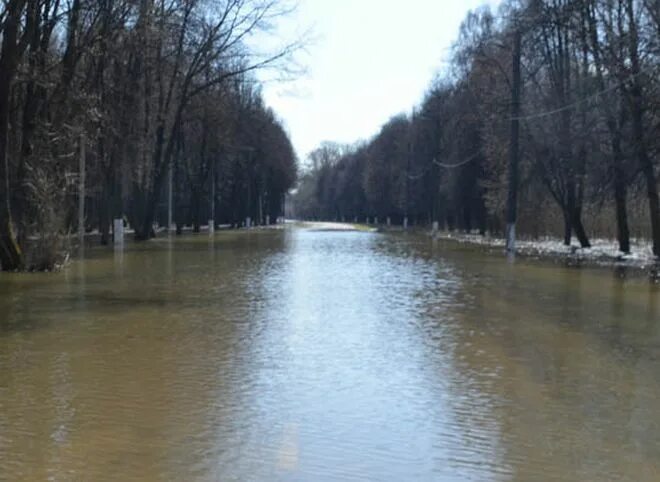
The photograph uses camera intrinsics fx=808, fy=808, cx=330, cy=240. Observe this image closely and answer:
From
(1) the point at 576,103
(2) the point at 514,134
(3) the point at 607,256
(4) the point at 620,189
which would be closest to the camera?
(4) the point at 620,189

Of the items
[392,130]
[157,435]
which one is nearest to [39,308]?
[157,435]

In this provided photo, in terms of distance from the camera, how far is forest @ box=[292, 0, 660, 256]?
2817 centimetres

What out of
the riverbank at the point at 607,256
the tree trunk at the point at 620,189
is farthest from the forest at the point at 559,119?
Result: the riverbank at the point at 607,256

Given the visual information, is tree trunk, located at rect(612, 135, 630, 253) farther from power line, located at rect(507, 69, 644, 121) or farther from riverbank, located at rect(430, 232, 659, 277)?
power line, located at rect(507, 69, 644, 121)

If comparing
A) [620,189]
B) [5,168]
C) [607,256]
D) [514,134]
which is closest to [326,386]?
[5,168]

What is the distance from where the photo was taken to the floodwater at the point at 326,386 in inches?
216

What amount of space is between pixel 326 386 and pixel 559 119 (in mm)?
31543

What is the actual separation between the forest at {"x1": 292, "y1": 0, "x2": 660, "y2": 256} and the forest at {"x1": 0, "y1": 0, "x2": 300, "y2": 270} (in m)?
14.3

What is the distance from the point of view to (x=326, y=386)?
7777 millimetres

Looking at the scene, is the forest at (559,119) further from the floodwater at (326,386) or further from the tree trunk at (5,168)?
the tree trunk at (5,168)

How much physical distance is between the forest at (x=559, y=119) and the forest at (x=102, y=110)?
46.8ft

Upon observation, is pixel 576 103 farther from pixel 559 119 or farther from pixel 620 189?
pixel 620 189

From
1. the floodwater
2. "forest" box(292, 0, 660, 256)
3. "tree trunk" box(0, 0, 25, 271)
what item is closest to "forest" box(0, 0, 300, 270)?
"tree trunk" box(0, 0, 25, 271)

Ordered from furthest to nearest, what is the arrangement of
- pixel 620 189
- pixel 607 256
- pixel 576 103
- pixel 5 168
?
1. pixel 576 103
2. pixel 607 256
3. pixel 620 189
4. pixel 5 168
